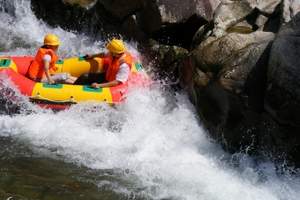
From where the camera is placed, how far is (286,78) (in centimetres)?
796

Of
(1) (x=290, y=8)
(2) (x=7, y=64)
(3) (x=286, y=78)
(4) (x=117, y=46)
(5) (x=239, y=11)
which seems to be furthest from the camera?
(5) (x=239, y=11)

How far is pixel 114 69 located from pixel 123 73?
283 millimetres

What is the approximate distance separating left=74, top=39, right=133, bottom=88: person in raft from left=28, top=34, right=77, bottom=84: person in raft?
1.71ft

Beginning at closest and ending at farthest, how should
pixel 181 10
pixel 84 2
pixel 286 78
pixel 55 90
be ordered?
pixel 286 78, pixel 55 90, pixel 181 10, pixel 84 2

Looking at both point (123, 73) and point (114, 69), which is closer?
point (123, 73)

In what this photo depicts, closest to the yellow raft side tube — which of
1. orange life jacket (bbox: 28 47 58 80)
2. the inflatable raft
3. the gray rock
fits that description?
the inflatable raft

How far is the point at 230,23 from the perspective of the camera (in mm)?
10844

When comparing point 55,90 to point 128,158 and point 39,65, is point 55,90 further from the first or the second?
point 128,158

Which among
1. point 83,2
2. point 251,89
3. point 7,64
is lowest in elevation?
point 7,64

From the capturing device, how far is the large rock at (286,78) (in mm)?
7891

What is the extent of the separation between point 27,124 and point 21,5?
18.9ft

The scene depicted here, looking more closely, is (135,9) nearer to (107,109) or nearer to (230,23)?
(230,23)

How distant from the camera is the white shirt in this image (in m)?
10.1

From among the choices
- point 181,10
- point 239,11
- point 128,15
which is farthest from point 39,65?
point 239,11
